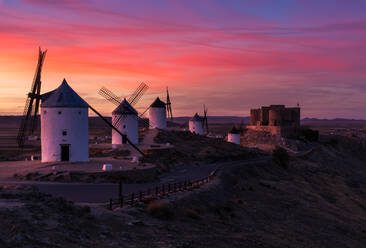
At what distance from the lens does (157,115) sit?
75500 millimetres

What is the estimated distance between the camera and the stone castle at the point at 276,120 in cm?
9861

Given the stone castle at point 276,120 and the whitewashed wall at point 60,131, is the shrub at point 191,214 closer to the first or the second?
the whitewashed wall at point 60,131

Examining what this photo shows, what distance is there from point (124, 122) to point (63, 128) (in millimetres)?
19356

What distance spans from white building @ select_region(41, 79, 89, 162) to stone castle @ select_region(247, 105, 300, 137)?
2480 inches

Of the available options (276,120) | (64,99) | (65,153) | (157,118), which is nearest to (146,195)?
(65,153)

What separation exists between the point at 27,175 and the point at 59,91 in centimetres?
882

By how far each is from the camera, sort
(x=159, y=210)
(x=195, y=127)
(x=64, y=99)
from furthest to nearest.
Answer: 1. (x=195, y=127)
2. (x=64, y=99)
3. (x=159, y=210)

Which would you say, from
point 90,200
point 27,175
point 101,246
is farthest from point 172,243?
point 27,175

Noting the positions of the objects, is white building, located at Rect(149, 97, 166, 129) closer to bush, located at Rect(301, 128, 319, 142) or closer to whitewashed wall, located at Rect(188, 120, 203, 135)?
whitewashed wall, located at Rect(188, 120, 203, 135)

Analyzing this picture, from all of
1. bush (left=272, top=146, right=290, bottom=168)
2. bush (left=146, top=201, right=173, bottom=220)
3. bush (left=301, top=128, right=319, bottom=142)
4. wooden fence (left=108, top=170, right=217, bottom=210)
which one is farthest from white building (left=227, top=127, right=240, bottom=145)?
bush (left=146, top=201, right=173, bottom=220)

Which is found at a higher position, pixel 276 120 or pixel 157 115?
pixel 157 115

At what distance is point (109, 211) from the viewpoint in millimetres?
20766

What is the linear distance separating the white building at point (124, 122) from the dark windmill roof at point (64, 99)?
1724 centimetres

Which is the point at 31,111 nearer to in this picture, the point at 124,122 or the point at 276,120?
the point at 124,122
